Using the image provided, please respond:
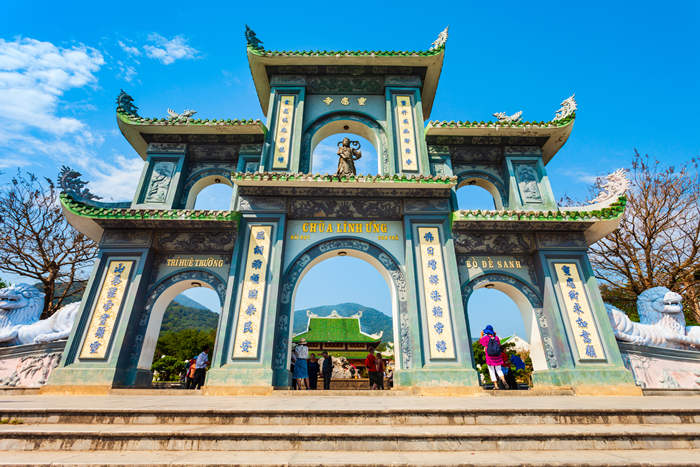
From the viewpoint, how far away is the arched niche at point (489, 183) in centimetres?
1071

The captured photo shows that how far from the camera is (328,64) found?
1102cm

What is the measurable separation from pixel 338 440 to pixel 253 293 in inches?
207

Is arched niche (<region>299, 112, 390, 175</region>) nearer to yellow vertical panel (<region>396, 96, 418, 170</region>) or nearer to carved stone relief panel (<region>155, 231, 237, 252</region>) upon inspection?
yellow vertical panel (<region>396, 96, 418, 170</region>)

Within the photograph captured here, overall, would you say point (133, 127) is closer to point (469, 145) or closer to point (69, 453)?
point (69, 453)

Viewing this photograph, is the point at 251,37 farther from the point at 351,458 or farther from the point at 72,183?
the point at 351,458

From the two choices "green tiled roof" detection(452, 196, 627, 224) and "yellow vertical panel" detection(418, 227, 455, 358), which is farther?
"green tiled roof" detection(452, 196, 627, 224)

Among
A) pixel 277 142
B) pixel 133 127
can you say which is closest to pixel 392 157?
pixel 277 142

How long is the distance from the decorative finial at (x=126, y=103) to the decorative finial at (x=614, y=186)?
1394 centimetres

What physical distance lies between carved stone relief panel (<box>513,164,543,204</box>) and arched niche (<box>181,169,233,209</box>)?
9.13 m

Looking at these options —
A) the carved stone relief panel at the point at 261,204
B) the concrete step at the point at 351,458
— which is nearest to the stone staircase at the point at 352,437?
the concrete step at the point at 351,458

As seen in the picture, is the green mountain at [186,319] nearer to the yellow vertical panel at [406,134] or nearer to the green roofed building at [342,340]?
the green roofed building at [342,340]

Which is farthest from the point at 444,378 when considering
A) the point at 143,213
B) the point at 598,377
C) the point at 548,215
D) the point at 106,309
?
the point at 143,213

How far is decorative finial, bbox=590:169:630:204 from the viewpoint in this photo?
356 inches

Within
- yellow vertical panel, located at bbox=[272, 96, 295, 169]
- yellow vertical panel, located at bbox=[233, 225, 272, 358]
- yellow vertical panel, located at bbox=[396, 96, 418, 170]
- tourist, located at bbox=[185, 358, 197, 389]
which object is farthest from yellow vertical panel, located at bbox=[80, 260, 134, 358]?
yellow vertical panel, located at bbox=[396, 96, 418, 170]
